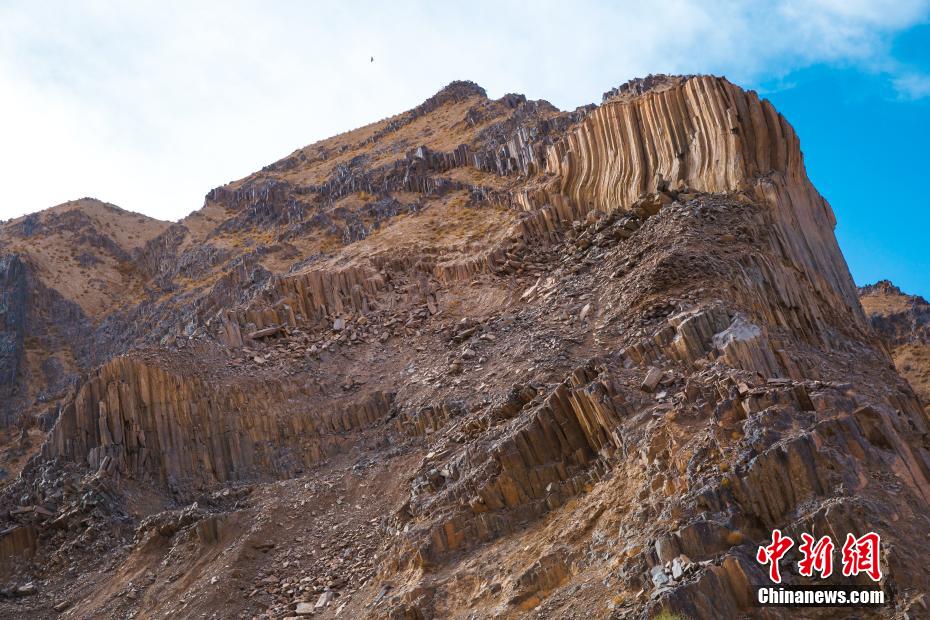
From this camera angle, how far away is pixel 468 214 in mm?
38219

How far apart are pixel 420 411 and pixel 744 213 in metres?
11.9

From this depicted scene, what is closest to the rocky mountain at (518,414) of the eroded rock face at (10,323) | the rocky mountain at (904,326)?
the eroded rock face at (10,323)

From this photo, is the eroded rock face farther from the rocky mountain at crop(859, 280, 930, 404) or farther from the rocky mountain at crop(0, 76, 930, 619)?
the rocky mountain at crop(859, 280, 930, 404)

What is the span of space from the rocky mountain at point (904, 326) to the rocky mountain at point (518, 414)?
18.8m

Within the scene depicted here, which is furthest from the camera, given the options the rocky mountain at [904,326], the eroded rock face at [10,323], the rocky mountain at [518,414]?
the eroded rock face at [10,323]

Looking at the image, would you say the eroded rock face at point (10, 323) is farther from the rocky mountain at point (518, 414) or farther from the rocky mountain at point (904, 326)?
the rocky mountain at point (904, 326)

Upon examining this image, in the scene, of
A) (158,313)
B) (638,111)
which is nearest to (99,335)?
(158,313)

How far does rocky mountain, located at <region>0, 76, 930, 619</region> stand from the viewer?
11.6 meters

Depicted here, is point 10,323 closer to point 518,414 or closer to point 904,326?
point 518,414

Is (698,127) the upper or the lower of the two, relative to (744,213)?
upper

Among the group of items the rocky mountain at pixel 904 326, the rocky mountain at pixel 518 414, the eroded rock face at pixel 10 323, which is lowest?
the rocky mountain at pixel 904 326

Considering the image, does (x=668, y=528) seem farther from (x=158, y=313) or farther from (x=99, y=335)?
(x=99, y=335)

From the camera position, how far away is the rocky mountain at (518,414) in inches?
456

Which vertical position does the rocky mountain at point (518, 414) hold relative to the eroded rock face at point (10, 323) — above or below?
below
